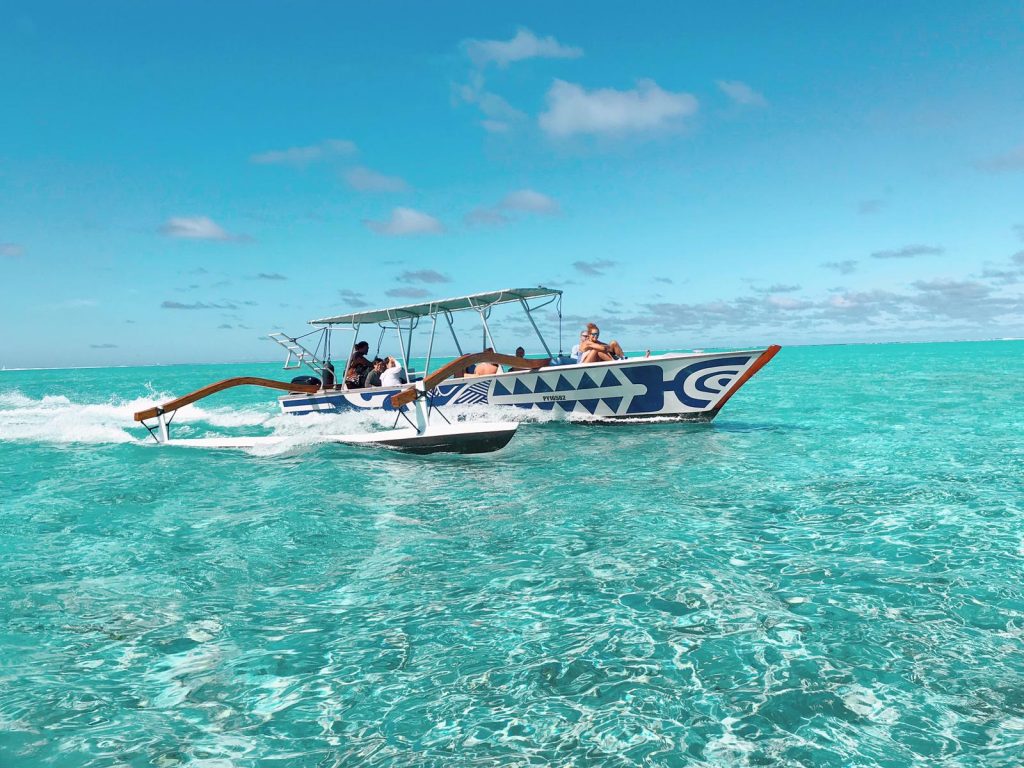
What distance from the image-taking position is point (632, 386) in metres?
15.0

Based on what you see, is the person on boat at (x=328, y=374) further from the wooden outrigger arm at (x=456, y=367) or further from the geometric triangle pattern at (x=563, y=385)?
the geometric triangle pattern at (x=563, y=385)

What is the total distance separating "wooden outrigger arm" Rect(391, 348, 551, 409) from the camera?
1249cm

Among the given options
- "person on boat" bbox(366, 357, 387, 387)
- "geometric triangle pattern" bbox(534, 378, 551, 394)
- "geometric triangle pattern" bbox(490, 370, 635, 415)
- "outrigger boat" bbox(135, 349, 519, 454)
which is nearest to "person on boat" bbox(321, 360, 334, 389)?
"person on boat" bbox(366, 357, 387, 387)

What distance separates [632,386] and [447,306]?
5.03m

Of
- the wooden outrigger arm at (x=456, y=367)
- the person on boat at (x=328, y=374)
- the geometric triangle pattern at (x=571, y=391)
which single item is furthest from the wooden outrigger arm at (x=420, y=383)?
the person on boat at (x=328, y=374)

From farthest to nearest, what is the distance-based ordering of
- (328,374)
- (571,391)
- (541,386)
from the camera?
(328,374) < (541,386) < (571,391)

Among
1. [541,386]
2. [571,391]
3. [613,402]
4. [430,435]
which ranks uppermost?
[541,386]

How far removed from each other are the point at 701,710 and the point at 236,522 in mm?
6403

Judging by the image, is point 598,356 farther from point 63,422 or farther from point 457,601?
point 63,422

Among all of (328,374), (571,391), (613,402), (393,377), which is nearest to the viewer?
(613,402)

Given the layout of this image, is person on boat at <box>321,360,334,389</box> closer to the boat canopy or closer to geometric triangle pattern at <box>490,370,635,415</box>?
the boat canopy

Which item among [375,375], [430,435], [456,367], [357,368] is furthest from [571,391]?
[357,368]

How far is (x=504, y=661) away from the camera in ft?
13.4

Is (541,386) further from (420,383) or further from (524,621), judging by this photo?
(524,621)
